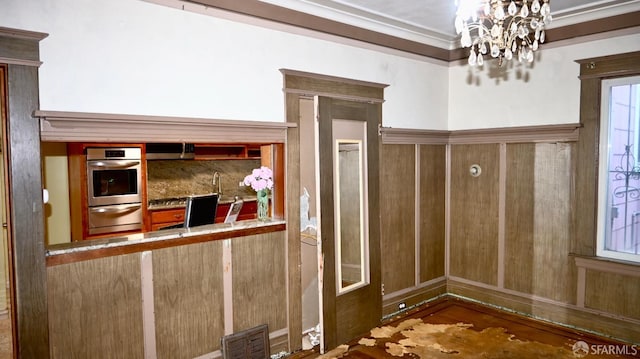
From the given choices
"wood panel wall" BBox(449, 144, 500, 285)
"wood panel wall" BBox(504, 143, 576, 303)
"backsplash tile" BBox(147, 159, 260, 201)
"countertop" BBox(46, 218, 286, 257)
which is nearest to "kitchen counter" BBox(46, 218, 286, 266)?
"countertop" BBox(46, 218, 286, 257)

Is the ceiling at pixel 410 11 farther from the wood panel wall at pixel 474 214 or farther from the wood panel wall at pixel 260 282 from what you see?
the wood panel wall at pixel 260 282

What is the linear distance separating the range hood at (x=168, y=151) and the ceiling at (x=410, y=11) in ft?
11.2

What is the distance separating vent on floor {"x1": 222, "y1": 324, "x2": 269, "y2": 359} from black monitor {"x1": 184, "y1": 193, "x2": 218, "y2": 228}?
1065 mm

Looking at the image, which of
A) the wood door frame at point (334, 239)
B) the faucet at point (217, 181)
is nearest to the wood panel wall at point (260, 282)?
the wood door frame at point (334, 239)

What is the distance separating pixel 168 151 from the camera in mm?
6211

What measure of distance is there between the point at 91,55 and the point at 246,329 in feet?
7.60

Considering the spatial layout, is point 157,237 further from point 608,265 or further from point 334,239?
point 608,265

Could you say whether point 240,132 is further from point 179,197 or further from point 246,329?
point 179,197

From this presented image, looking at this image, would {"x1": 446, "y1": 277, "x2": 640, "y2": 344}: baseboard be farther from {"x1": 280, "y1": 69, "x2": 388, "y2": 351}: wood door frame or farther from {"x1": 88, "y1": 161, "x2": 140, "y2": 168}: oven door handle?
{"x1": 88, "y1": 161, "x2": 140, "y2": 168}: oven door handle

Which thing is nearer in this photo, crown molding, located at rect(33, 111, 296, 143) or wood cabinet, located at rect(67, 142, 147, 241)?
crown molding, located at rect(33, 111, 296, 143)

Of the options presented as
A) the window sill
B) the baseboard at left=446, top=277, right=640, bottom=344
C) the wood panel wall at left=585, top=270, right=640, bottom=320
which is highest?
the window sill

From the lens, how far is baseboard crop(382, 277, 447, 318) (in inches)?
177

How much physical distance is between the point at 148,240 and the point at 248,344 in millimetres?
1174

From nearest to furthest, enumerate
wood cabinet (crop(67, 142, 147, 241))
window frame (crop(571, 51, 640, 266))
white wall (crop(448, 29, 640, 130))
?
window frame (crop(571, 51, 640, 266))
white wall (crop(448, 29, 640, 130))
wood cabinet (crop(67, 142, 147, 241))
